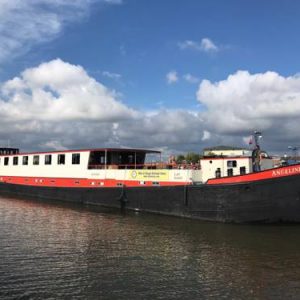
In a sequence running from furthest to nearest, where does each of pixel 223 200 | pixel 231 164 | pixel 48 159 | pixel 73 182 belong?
pixel 48 159
pixel 73 182
pixel 231 164
pixel 223 200

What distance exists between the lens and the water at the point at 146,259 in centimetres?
1223

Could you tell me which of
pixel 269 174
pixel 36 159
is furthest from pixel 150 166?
pixel 36 159

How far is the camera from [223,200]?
24.1 metres

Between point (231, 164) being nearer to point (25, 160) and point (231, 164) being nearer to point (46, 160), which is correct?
point (46, 160)

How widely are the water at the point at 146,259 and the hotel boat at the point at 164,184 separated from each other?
47.0 inches

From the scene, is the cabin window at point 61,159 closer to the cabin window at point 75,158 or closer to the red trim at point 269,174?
the cabin window at point 75,158

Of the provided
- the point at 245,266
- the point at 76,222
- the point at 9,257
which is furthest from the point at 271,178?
the point at 9,257

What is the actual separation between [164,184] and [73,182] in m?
10.1

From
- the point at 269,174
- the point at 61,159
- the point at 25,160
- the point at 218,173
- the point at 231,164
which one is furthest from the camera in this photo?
the point at 25,160

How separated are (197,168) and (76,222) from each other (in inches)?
336

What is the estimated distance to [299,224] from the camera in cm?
2286

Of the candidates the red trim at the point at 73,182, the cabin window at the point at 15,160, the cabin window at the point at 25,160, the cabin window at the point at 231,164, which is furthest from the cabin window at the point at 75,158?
the cabin window at the point at 231,164

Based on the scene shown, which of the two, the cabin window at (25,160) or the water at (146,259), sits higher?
the cabin window at (25,160)

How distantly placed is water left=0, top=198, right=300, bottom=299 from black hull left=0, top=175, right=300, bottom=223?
0.83 m
